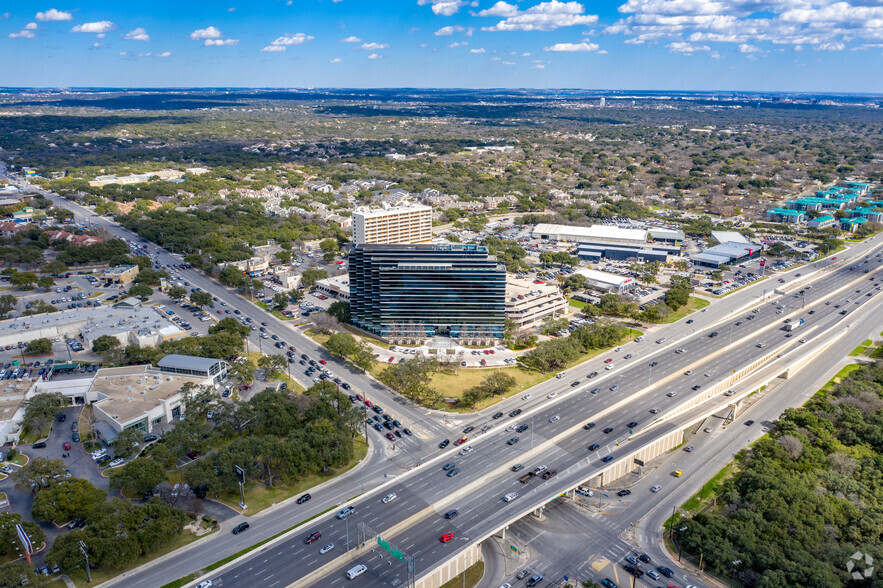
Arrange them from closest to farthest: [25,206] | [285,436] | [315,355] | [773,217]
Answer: [285,436] < [315,355] < [25,206] < [773,217]

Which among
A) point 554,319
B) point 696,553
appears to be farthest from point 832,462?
point 554,319

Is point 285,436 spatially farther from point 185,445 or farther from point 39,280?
point 39,280

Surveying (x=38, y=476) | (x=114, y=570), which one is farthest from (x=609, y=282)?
(x=38, y=476)

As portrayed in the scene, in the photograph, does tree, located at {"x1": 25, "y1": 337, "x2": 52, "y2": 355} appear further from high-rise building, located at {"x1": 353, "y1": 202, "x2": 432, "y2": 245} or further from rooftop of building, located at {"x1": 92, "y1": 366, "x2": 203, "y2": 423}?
high-rise building, located at {"x1": 353, "y1": 202, "x2": 432, "y2": 245}

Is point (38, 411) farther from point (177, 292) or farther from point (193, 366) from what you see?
point (177, 292)

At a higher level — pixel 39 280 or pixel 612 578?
pixel 39 280

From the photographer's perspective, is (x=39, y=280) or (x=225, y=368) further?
(x=39, y=280)
